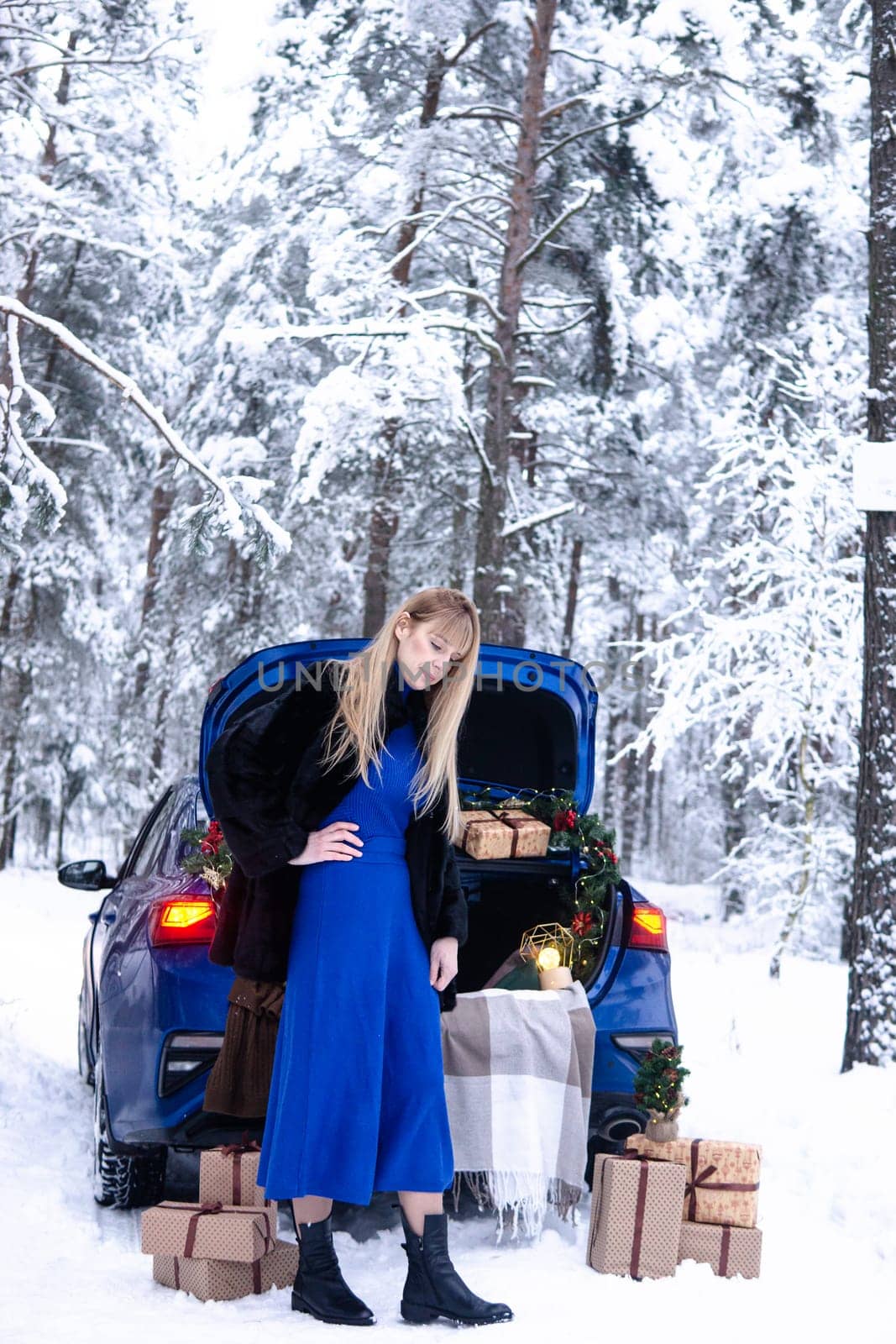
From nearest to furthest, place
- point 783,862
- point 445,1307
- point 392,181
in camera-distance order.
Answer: point 445,1307
point 392,181
point 783,862

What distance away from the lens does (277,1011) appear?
4223mm

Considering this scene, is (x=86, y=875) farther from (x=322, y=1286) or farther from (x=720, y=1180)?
(x=720, y=1180)

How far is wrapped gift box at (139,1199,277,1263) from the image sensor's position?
3932mm

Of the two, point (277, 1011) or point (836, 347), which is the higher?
point (836, 347)

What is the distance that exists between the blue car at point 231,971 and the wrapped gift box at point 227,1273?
1.28ft

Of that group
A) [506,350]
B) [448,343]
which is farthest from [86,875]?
[506,350]

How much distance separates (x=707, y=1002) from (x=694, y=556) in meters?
11.0

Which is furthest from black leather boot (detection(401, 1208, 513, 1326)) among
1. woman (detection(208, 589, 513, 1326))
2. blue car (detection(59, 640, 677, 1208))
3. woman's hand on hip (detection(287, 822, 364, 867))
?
woman's hand on hip (detection(287, 822, 364, 867))

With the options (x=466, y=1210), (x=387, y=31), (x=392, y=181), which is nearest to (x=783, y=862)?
(x=392, y=181)

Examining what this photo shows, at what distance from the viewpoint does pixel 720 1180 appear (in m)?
4.39

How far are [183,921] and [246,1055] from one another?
0.50m

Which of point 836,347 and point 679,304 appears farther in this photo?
point 836,347

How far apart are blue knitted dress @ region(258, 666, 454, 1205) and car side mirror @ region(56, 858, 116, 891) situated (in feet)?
7.50

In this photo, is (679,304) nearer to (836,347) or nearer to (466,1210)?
(836,347)
